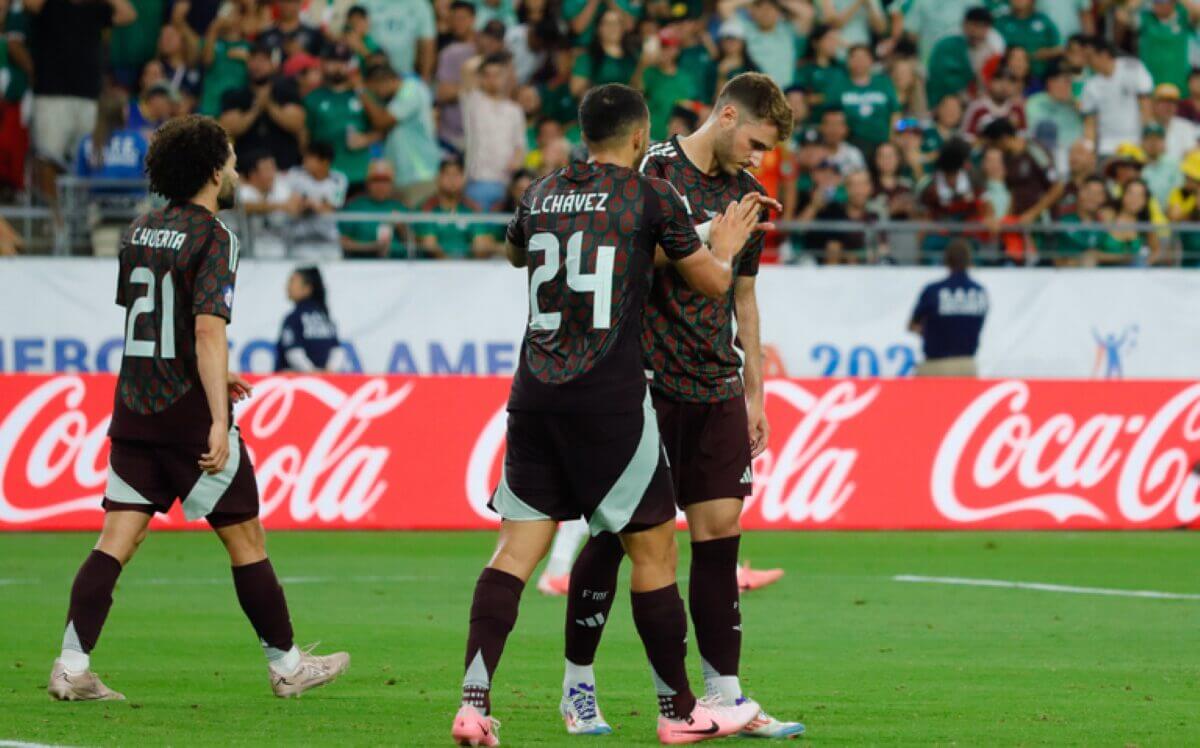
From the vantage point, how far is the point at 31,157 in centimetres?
1977

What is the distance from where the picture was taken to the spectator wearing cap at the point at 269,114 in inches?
777

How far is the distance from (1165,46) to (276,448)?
40.0 ft

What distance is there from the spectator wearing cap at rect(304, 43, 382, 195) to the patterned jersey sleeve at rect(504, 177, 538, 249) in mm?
13215

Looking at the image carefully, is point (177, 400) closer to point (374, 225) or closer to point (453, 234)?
point (374, 225)

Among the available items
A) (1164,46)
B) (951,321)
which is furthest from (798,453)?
(1164,46)

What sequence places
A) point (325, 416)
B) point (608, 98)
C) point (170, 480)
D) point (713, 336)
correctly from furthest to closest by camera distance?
1. point (325, 416)
2. point (170, 480)
3. point (713, 336)
4. point (608, 98)

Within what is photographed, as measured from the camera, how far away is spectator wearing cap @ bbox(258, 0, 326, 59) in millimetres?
20688

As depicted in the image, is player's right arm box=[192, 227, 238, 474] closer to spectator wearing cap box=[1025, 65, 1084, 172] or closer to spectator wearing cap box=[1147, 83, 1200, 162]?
spectator wearing cap box=[1025, 65, 1084, 172]

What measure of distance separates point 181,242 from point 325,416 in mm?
8921

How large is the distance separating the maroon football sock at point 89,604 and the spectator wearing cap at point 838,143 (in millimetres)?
13780

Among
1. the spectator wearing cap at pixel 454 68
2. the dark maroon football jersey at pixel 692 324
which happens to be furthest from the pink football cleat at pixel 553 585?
the spectator wearing cap at pixel 454 68

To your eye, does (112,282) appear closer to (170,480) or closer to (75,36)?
(75,36)

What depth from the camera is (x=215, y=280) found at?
785 cm

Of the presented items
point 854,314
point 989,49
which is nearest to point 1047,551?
point 854,314
